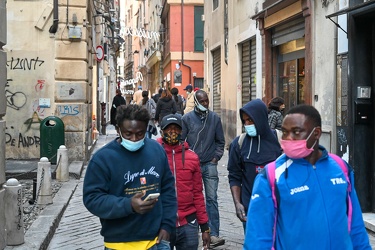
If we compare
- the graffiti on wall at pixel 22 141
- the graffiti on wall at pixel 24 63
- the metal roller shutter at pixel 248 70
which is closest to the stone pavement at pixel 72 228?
the graffiti on wall at pixel 22 141

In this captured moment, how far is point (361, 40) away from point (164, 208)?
5.48m

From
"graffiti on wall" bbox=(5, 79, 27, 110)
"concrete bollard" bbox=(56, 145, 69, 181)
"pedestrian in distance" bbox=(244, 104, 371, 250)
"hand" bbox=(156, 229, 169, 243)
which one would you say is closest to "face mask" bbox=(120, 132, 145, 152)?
"hand" bbox=(156, 229, 169, 243)

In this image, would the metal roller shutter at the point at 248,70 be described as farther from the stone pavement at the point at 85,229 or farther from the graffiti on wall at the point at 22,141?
the stone pavement at the point at 85,229

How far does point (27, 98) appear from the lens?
14.3 meters

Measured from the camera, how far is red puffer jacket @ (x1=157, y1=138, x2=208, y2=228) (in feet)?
17.6

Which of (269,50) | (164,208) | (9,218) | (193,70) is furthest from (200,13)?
(164,208)

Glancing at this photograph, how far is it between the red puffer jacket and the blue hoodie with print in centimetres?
34

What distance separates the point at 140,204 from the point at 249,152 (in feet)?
6.50

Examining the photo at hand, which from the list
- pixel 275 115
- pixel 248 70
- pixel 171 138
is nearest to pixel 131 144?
pixel 171 138

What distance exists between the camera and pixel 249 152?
5516mm

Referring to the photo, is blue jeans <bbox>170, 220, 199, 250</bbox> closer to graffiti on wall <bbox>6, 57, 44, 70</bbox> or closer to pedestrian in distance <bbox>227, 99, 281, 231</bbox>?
pedestrian in distance <bbox>227, 99, 281, 231</bbox>

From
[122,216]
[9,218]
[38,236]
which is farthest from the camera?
[38,236]

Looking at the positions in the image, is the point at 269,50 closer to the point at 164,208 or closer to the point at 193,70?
the point at 164,208

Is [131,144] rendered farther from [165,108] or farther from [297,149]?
[165,108]
